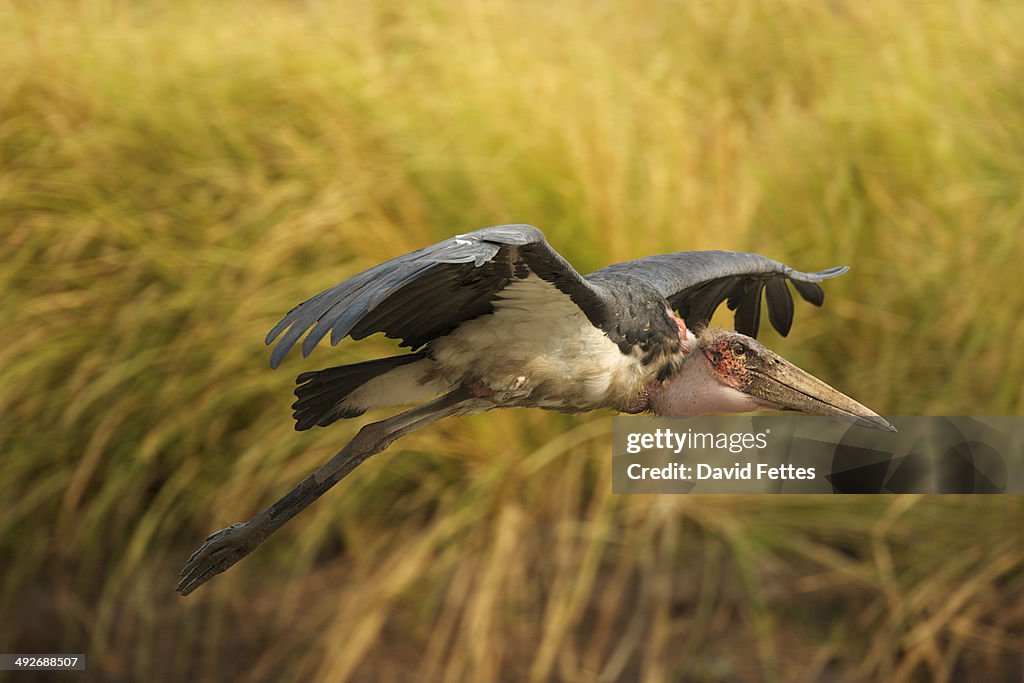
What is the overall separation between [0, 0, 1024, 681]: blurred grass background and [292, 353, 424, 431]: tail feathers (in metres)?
1.66

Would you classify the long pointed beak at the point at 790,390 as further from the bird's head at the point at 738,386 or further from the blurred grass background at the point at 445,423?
the blurred grass background at the point at 445,423

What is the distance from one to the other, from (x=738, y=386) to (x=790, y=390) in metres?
0.11

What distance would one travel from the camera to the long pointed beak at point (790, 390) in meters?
2.39

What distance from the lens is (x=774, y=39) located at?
18.1ft

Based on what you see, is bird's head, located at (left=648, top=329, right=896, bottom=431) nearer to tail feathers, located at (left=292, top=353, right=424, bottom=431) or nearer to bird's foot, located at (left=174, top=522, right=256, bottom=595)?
tail feathers, located at (left=292, top=353, right=424, bottom=431)

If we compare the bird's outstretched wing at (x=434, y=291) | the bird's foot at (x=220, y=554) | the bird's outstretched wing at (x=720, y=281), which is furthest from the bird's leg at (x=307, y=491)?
the bird's outstretched wing at (x=720, y=281)

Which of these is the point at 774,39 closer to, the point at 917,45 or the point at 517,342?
the point at 917,45

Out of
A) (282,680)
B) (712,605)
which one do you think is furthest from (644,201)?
(282,680)

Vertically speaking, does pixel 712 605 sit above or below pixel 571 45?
below

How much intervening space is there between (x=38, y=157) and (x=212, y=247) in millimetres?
715

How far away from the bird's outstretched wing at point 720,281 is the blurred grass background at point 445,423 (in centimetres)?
96

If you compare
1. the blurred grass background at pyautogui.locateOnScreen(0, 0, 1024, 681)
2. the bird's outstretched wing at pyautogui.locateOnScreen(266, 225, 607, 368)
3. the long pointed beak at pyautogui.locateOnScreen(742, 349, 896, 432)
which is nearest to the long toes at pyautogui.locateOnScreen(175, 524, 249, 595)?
the bird's outstretched wing at pyautogui.locateOnScreen(266, 225, 607, 368)

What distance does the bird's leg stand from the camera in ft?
7.18

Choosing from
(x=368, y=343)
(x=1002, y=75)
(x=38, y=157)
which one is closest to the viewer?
(x=368, y=343)
